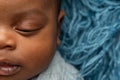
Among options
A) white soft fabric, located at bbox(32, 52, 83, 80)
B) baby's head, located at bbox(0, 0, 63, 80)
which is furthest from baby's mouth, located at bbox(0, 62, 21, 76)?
white soft fabric, located at bbox(32, 52, 83, 80)

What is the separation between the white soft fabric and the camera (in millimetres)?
1267

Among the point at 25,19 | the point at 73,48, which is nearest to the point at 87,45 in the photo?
the point at 73,48

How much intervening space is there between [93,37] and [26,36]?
21 centimetres

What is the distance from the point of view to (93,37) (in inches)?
49.6

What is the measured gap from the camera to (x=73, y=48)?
1286 mm

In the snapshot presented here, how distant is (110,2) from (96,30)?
0.29 ft

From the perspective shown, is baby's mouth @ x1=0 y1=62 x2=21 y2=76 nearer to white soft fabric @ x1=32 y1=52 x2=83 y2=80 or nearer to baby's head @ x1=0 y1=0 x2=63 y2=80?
baby's head @ x1=0 y1=0 x2=63 y2=80

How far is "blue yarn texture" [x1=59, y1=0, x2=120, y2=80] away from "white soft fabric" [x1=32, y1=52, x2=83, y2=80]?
0.06 ft

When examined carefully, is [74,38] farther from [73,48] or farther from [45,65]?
[45,65]

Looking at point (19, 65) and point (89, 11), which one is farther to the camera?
point (89, 11)

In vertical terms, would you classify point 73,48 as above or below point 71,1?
below

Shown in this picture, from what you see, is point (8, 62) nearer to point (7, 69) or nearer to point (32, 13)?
point (7, 69)

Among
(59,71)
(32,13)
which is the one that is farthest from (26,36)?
(59,71)

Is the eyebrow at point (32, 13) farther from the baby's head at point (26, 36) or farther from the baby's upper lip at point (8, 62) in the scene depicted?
the baby's upper lip at point (8, 62)
